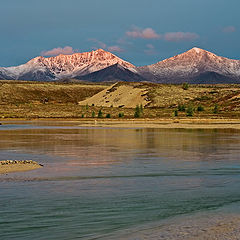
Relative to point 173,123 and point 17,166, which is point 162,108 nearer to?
point 173,123

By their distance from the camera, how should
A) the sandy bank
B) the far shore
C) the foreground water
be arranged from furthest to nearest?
1. the far shore
2. the sandy bank
3. the foreground water

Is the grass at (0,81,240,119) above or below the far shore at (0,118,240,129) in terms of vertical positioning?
above

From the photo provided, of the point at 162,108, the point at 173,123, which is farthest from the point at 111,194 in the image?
the point at 162,108

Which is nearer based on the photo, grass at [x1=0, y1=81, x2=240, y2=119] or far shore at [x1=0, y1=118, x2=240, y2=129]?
far shore at [x1=0, y1=118, x2=240, y2=129]

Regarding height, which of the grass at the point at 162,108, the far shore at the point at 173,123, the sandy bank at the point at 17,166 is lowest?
the sandy bank at the point at 17,166

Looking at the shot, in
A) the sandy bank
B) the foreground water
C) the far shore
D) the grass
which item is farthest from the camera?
the grass

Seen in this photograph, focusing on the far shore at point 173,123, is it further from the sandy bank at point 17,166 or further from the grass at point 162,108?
the sandy bank at point 17,166

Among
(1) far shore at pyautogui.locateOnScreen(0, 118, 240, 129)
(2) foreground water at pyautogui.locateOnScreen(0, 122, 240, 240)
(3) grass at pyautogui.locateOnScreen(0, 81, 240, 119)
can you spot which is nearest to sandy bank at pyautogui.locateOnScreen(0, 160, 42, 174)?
(2) foreground water at pyautogui.locateOnScreen(0, 122, 240, 240)

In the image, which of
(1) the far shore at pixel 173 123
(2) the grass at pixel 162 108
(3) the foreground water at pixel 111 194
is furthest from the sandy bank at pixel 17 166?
(2) the grass at pixel 162 108

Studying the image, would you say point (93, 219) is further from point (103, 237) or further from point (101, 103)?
point (101, 103)

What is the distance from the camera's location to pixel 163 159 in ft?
99.0

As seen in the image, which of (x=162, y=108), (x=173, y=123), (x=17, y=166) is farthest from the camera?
(x=162, y=108)

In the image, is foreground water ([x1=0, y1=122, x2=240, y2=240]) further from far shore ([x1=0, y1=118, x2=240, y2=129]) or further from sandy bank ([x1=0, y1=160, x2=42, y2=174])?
far shore ([x1=0, y1=118, x2=240, y2=129])

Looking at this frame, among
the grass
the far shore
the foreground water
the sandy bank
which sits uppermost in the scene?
the grass
